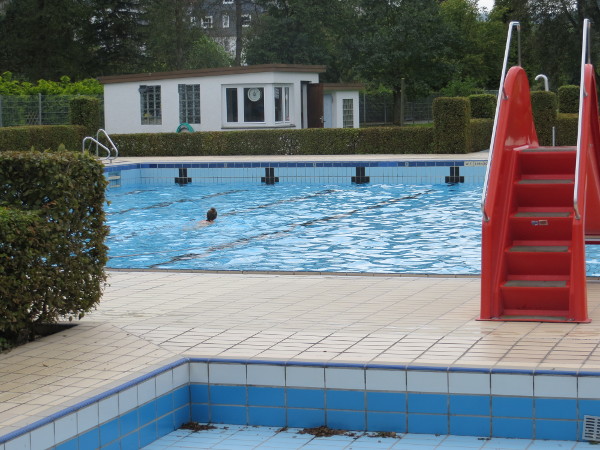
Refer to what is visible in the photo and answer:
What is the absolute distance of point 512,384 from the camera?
475 cm

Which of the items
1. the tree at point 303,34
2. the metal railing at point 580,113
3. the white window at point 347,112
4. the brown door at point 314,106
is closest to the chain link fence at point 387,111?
the tree at point 303,34

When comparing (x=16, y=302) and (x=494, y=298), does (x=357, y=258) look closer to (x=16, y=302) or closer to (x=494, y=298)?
(x=494, y=298)

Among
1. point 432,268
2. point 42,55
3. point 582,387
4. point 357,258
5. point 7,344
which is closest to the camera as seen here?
point 582,387

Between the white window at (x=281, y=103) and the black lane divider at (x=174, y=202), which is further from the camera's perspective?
the white window at (x=281, y=103)

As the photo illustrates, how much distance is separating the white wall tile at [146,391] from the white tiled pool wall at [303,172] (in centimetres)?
1564

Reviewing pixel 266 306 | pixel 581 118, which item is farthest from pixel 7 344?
pixel 581 118

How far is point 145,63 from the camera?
48031 millimetres

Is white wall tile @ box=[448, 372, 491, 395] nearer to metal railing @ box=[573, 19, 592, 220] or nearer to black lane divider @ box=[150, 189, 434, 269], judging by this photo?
metal railing @ box=[573, 19, 592, 220]

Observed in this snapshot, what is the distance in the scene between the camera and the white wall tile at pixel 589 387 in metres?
4.61

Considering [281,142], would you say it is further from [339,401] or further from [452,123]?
[339,401]

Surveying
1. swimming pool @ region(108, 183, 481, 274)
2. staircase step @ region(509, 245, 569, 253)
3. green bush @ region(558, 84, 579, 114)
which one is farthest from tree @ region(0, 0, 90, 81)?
staircase step @ region(509, 245, 569, 253)

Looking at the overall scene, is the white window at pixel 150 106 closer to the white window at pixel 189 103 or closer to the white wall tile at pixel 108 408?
the white window at pixel 189 103

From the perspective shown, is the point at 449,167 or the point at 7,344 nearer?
the point at 7,344

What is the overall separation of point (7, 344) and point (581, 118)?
416cm
